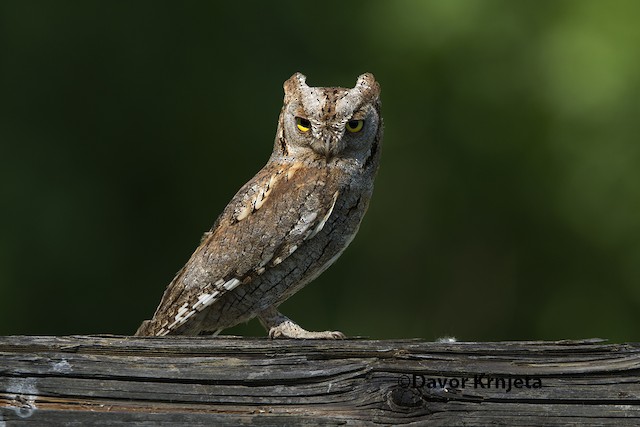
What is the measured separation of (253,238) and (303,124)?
0.47 metres

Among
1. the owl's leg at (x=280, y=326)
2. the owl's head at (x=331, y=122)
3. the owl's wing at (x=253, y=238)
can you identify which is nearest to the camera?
the owl's leg at (x=280, y=326)

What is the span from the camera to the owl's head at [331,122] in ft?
12.6

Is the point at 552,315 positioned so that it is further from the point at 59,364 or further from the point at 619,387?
the point at 59,364

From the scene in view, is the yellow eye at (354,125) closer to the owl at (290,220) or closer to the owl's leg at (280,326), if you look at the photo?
the owl at (290,220)

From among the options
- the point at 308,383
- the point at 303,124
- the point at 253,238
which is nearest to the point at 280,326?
the point at 253,238

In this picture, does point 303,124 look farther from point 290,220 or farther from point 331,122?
point 290,220

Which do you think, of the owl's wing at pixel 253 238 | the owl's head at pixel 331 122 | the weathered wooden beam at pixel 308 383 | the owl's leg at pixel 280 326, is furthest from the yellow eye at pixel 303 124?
the weathered wooden beam at pixel 308 383

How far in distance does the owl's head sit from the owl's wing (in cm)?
9

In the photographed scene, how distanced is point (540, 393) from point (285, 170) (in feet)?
6.26

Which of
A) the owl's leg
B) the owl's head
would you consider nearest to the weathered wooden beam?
the owl's leg

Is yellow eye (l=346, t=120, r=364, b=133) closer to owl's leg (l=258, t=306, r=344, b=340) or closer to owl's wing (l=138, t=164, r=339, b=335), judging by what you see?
owl's wing (l=138, t=164, r=339, b=335)

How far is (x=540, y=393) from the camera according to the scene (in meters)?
Answer: 2.24

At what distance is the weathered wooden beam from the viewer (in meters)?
2.19

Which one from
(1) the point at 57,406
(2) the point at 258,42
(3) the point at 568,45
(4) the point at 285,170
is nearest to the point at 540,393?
(1) the point at 57,406
